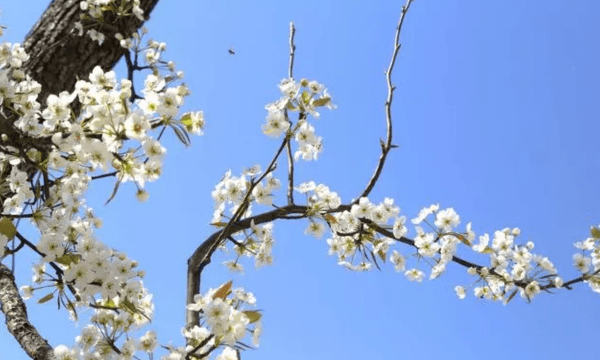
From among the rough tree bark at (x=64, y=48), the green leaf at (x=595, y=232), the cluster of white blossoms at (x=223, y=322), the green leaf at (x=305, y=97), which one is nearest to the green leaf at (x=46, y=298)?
the cluster of white blossoms at (x=223, y=322)

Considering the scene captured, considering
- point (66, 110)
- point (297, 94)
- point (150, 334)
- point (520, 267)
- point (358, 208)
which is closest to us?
point (66, 110)

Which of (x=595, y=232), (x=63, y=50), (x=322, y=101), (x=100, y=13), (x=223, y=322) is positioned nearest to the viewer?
(x=223, y=322)

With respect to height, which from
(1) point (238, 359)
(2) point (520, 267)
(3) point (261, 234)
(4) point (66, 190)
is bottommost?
(1) point (238, 359)

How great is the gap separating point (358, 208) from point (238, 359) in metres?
0.69

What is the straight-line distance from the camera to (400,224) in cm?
224

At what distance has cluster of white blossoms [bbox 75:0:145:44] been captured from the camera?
278 cm

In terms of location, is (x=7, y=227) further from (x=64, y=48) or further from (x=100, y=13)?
(x=100, y=13)

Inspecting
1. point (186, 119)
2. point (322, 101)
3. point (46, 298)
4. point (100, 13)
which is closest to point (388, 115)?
point (322, 101)

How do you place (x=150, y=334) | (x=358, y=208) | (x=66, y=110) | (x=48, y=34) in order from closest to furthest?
1. (x=66, y=110)
2. (x=150, y=334)
3. (x=358, y=208)
4. (x=48, y=34)

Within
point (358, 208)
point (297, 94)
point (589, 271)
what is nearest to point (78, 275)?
point (297, 94)

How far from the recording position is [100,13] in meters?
2.83

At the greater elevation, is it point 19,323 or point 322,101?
point 322,101

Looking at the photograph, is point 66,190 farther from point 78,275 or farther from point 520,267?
point 520,267

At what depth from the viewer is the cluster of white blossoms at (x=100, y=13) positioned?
9.12ft
